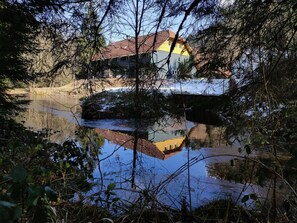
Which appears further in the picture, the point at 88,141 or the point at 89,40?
the point at 88,141

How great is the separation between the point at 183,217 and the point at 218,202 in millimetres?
1404

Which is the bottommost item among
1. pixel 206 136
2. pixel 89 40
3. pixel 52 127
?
pixel 206 136

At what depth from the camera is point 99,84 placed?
6672 mm

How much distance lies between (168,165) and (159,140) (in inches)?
131

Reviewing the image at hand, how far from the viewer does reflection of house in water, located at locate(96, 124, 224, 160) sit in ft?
26.0

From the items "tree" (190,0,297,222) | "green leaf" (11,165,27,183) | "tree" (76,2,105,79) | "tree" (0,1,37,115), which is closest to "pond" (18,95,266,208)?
"tree" (190,0,297,222)

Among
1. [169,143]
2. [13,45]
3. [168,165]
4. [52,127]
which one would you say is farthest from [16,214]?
[52,127]

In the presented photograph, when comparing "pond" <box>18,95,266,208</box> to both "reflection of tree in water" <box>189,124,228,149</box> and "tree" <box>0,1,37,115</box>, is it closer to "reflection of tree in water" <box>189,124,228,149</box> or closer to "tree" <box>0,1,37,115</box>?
"reflection of tree in water" <box>189,124,228,149</box>

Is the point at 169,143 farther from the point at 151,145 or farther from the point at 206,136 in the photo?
the point at 206,136

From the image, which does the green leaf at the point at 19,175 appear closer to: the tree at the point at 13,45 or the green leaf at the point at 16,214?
the green leaf at the point at 16,214

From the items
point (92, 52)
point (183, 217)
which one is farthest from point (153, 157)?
point (183, 217)

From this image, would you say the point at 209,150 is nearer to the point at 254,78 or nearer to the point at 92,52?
the point at 254,78

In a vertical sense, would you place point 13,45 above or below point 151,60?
above

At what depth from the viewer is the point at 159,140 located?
32.8ft
